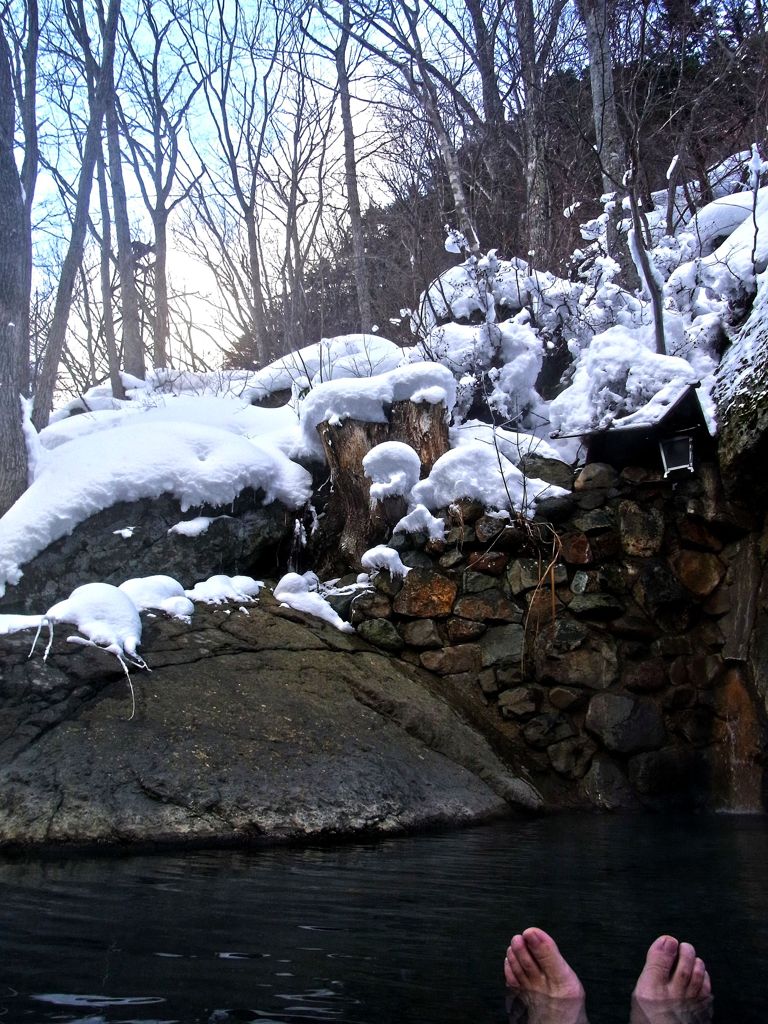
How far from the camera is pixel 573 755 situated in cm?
470

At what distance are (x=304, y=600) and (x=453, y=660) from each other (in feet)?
3.50

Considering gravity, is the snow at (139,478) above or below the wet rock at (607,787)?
above

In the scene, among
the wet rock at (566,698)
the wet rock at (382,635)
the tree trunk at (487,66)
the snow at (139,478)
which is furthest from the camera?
the tree trunk at (487,66)

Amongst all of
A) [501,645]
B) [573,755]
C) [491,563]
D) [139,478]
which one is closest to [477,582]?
[491,563]

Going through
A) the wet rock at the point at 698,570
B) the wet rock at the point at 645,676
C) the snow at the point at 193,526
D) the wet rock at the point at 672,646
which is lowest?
the wet rock at the point at 645,676

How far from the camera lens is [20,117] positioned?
8578 mm

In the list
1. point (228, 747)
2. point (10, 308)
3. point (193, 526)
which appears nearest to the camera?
point (228, 747)

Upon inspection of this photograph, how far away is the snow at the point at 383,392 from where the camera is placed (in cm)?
593

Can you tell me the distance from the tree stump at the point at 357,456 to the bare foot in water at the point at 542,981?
4129 mm

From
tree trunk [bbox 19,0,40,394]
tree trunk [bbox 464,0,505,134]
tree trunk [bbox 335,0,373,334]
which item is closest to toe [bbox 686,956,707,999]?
tree trunk [bbox 19,0,40,394]

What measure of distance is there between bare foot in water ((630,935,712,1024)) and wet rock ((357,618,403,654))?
3.55 metres

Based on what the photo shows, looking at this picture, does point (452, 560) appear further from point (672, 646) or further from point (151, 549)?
point (151, 549)

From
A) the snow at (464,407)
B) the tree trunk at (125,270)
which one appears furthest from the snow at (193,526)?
the tree trunk at (125,270)

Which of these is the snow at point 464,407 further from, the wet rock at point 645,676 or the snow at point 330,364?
the wet rock at point 645,676
